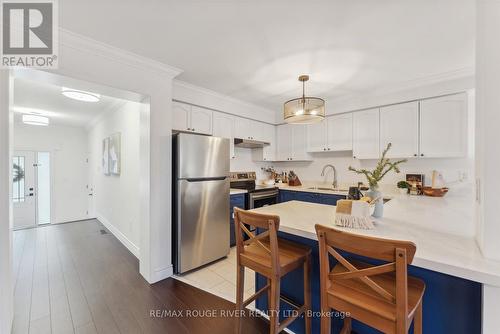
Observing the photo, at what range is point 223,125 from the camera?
141 inches

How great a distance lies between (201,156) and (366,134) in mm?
2725

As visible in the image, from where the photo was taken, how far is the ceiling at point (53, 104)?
3.00 meters

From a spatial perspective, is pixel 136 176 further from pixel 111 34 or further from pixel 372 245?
pixel 372 245

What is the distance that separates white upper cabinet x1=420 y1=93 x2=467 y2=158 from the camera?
268 cm

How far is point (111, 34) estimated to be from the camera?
1.85 m

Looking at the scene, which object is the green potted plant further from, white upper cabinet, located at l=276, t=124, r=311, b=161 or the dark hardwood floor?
the dark hardwood floor

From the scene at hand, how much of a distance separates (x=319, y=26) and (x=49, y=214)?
703cm

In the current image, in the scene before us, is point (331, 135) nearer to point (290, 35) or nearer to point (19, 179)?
point (290, 35)

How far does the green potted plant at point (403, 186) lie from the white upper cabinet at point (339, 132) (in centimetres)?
92

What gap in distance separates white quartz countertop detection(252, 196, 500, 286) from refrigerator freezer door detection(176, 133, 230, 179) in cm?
116

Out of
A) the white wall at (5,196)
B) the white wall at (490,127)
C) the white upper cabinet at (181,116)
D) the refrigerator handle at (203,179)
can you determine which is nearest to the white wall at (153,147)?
the refrigerator handle at (203,179)

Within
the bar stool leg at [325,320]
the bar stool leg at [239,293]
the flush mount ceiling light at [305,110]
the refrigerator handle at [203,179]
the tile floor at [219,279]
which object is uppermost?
the flush mount ceiling light at [305,110]

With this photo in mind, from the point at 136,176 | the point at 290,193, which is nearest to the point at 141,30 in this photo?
the point at 136,176

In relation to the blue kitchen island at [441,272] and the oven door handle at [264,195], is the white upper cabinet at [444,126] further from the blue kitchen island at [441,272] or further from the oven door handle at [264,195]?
the oven door handle at [264,195]
